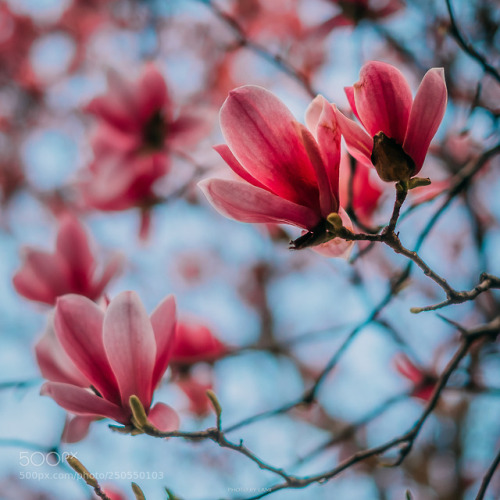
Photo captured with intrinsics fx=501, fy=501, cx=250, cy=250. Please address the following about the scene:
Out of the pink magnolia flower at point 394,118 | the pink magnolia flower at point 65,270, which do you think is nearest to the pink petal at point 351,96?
the pink magnolia flower at point 394,118

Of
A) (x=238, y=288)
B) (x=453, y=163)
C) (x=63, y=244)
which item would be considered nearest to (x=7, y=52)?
(x=238, y=288)

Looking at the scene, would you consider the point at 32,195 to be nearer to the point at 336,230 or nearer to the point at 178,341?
the point at 178,341

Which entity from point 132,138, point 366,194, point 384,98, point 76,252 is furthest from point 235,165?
point 132,138

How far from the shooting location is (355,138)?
53 centimetres

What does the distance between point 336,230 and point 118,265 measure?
680mm

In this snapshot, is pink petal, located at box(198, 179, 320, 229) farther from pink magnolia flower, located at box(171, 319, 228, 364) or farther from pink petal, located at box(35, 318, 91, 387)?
pink magnolia flower, located at box(171, 319, 228, 364)

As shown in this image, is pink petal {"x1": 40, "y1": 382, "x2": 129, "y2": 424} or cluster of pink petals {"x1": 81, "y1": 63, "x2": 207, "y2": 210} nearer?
pink petal {"x1": 40, "y1": 382, "x2": 129, "y2": 424}

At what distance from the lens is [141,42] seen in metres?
2.04

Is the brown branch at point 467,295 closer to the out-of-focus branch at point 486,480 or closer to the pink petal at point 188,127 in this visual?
the out-of-focus branch at point 486,480

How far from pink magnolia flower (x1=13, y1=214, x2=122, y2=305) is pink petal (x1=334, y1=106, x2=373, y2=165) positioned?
2.22ft

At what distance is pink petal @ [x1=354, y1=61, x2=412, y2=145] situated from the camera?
0.52 metres

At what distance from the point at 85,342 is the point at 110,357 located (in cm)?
6

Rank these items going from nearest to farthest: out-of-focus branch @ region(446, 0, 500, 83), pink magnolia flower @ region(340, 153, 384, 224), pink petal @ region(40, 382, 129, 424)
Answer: pink petal @ region(40, 382, 129, 424) → out-of-focus branch @ region(446, 0, 500, 83) → pink magnolia flower @ region(340, 153, 384, 224)

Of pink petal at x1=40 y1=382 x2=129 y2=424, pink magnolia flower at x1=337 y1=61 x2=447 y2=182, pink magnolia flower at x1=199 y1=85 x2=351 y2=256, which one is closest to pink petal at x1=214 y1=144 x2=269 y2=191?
pink magnolia flower at x1=199 y1=85 x2=351 y2=256
